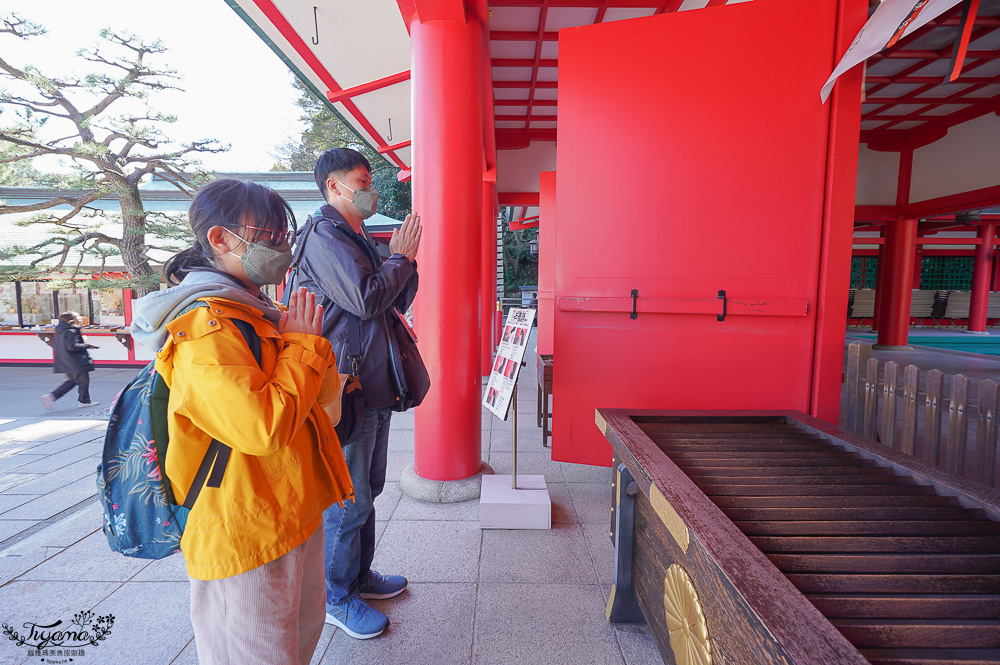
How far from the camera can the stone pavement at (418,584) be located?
1746 millimetres

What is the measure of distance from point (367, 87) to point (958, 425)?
200 inches

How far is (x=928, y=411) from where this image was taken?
238 centimetres

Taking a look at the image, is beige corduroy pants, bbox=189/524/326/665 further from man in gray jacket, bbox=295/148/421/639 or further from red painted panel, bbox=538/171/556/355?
red painted panel, bbox=538/171/556/355

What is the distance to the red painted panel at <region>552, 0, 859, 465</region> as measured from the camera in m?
2.69

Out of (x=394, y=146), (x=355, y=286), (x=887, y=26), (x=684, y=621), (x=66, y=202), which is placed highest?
(x=394, y=146)

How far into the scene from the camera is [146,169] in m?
8.18

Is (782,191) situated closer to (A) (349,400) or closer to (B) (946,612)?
(B) (946,612)

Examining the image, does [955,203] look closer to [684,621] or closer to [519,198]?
[519,198]

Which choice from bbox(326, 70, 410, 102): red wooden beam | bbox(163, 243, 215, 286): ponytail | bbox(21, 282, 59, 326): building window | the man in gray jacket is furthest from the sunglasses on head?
bbox(21, 282, 59, 326): building window

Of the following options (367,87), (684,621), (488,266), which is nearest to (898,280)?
(488,266)

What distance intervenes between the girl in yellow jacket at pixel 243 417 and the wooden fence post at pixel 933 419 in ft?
9.50

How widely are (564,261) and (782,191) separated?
1.36m

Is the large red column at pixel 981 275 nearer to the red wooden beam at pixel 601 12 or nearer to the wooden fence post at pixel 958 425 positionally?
the red wooden beam at pixel 601 12

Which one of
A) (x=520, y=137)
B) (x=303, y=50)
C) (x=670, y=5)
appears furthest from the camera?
(x=520, y=137)
